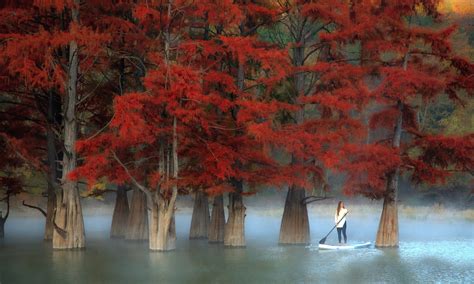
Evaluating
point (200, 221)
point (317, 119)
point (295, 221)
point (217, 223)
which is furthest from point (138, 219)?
point (317, 119)

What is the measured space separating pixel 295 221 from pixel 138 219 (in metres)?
6.27

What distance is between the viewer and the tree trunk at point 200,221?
34.7m

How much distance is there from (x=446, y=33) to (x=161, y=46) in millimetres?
10075

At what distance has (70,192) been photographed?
28.8 meters

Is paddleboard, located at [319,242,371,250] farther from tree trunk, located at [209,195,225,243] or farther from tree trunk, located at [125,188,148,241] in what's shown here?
tree trunk, located at [125,188,148,241]

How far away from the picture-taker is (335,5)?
3116cm

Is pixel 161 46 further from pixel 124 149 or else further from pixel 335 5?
pixel 335 5

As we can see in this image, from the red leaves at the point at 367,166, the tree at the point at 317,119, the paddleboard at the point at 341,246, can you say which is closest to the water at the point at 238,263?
the paddleboard at the point at 341,246

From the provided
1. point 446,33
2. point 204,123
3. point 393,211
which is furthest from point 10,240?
point 446,33

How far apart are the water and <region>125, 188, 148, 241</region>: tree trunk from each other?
609mm

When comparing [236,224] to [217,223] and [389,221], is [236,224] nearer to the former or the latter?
[217,223]

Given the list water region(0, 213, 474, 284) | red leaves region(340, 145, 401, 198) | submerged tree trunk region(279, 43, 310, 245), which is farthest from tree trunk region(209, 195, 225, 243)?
red leaves region(340, 145, 401, 198)

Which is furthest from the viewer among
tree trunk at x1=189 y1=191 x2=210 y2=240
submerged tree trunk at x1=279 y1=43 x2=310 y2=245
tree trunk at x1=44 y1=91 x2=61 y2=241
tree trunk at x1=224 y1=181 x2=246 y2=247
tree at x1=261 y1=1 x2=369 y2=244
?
tree trunk at x1=189 y1=191 x2=210 y2=240

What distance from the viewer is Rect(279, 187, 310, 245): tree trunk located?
102ft
